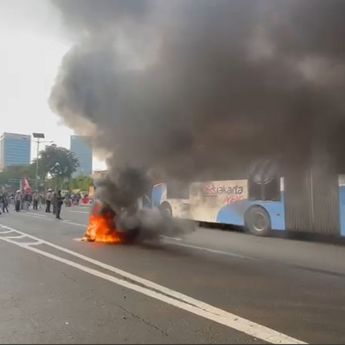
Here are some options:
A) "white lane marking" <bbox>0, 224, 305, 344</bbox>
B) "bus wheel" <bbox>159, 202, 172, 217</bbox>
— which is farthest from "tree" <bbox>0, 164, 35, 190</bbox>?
"white lane marking" <bbox>0, 224, 305, 344</bbox>

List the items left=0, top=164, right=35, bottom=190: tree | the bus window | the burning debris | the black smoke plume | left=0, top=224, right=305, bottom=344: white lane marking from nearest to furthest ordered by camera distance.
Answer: left=0, top=224, right=305, bottom=344: white lane marking < the black smoke plume < the bus window < the burning debris < left=0, top=164, right=35, bottom=190: tree

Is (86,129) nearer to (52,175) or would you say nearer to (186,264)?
(186,264)

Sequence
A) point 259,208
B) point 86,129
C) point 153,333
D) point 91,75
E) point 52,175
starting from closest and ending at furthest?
1. point 153,333
2. point 91,75
3. point 86,129
4. point 259,208
5. point 52,175

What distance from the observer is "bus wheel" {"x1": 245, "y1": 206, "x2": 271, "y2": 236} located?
45.1 ft

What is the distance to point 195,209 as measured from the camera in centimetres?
1400

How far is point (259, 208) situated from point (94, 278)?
7565mm

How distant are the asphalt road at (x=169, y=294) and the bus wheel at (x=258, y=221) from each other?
9.04 ft

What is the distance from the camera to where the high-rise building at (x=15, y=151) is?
83375 mm

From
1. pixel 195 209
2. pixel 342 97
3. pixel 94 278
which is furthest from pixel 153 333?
pixel 195 209

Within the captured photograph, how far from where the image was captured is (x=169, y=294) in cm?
625

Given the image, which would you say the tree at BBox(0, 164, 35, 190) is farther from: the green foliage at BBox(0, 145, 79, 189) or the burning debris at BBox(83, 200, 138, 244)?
the burning debris at BBox(83, 200, 138, 244)

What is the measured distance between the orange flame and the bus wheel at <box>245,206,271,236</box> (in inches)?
170

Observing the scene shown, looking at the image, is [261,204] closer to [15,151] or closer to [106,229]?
[106,229]

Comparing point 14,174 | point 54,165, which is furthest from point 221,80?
point 14,174
